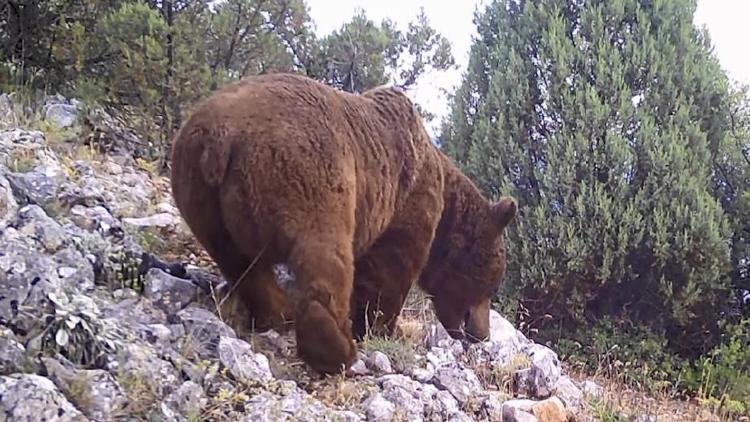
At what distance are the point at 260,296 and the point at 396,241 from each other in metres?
1.09

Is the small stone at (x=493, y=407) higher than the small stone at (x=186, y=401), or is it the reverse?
the small stone at (x=493, y=407)

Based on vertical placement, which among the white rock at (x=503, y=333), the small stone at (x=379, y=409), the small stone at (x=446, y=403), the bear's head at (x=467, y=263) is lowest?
the small stone at (x=379, y=409)

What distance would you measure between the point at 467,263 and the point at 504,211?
0.48 m

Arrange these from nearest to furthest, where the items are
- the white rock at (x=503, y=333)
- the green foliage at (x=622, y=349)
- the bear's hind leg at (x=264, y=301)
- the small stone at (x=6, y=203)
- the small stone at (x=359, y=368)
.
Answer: the small stone at (x=6, y=203) → the small stone at (x=359, y=368) → the bear's hind leg at (x=264, y=301) → the white rock at (x=503, y=333) → the green foliage at (x=622, y=349)

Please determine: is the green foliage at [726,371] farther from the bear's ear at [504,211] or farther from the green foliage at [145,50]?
the green foliage at [145,50]

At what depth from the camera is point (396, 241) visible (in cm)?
591

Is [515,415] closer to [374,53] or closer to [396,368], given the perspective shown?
[396,368]

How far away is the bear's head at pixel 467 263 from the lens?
679 centimetres

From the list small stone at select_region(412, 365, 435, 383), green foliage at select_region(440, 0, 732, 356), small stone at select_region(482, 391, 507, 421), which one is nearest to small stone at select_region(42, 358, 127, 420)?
small stone at select_region(412, 365, 435, 383)

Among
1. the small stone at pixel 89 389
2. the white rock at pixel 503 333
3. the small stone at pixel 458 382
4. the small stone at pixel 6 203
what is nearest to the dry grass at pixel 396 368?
the small stone at pixel 458 382

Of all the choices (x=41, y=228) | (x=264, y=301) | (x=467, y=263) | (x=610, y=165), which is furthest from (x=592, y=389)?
(x=41, y=228)

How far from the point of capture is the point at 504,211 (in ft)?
22.2

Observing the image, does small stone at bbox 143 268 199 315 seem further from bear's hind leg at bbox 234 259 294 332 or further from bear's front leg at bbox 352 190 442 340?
bear's front leg at bbox 352 190 442 340

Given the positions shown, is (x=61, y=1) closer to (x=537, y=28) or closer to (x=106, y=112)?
(x=106, y=112)
